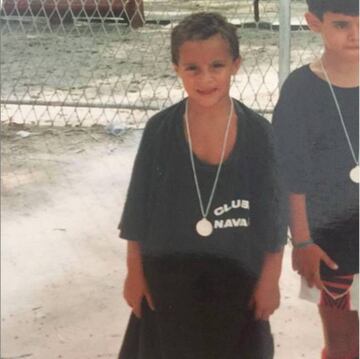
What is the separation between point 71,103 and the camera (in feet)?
3.46

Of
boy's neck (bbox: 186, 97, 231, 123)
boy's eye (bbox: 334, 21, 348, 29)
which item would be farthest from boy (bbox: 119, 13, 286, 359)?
boy's eye (bbox: 334, 21, 348, 29)

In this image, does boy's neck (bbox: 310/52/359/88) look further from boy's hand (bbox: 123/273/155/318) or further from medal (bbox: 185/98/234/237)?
boy's hand (bbox: 123/273/155/318)

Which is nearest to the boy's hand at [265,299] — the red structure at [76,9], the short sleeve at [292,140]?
the short sleeve at [292,140]

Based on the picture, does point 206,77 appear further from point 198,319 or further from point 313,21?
point 198,319

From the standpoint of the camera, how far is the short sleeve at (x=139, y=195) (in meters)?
0.98

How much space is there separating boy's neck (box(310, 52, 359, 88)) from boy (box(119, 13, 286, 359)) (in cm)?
9

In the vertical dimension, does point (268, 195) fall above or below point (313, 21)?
below

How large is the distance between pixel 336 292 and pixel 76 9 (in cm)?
44

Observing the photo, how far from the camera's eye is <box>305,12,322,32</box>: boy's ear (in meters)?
0.97

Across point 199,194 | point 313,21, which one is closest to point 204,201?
point 199,194

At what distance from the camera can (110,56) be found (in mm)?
1015

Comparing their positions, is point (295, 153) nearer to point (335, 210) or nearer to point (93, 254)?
point (335, 210)

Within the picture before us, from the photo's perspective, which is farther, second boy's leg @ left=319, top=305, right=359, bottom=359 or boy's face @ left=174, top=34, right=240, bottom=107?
second boy's leg @ left=319, top=305, right=359, bottom=359

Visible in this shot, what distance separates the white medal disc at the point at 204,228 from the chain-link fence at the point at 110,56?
0.44 ft
